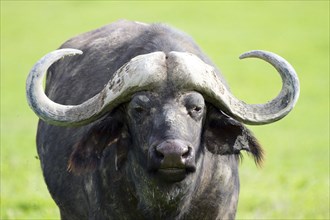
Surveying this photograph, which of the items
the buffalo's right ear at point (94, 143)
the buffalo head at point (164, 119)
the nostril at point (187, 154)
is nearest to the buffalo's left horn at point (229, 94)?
the buffalo head at point (164, 119)

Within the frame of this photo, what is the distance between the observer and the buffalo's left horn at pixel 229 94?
7.30 metres

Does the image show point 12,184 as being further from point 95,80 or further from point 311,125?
point 311,125

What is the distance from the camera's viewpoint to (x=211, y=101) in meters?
7.53

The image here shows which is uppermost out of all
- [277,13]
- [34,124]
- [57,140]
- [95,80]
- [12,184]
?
[95,80]

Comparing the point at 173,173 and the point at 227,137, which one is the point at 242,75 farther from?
the point at 173,173

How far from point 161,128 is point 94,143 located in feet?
3.28

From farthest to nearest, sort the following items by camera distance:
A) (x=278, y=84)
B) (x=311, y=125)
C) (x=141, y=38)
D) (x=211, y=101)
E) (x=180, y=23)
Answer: (x=180, y=23) → (x=278, y=84) → (x=311, y=125) → (x=141, y=38) → (x=211, y=101)

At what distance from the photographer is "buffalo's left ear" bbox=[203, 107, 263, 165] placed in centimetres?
773

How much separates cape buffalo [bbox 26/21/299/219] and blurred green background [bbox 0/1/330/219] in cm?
434

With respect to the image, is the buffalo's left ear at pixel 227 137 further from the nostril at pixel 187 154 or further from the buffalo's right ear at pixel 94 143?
the nostril at pixel 187 154

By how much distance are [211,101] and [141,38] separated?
1336mm

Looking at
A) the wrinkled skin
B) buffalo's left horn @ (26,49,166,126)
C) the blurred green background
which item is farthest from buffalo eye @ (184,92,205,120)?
the blurred green background

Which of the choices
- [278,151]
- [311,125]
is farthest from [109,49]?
[311,125]

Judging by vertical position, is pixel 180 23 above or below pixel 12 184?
below
